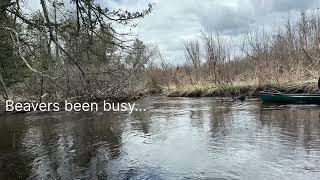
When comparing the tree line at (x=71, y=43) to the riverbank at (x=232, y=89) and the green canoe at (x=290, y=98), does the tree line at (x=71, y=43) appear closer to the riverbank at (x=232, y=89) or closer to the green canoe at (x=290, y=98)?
the green canoe at (x=290, y=98)

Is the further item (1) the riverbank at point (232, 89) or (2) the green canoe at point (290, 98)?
(1) the riverbank at point (232, 89)

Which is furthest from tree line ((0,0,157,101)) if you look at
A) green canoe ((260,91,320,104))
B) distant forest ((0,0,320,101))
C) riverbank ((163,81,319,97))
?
riverbank ((163,81,319,97))

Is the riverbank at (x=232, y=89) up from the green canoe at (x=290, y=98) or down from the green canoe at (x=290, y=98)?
up

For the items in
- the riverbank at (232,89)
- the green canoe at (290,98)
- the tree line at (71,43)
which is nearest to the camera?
the tree line at (71,43)

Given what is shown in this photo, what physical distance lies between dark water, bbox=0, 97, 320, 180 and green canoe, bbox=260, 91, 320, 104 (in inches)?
66.9

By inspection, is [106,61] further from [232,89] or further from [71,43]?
[232,89]

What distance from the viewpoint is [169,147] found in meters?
10.6

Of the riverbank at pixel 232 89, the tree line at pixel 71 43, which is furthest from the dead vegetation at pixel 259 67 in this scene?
the tree line at pixel 71 43

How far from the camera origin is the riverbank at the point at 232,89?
2304 centimetres

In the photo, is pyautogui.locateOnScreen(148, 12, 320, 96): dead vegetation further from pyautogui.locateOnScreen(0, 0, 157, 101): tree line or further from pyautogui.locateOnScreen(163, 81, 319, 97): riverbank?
pyautogui.locateOnScreen(0, 0, 157, 101): tree line

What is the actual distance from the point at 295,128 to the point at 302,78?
12.0 m

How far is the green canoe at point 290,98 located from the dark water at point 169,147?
5.58 ft

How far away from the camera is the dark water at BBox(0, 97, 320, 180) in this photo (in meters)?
8.13

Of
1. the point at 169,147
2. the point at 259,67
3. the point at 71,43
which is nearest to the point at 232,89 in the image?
the point at 259,67
